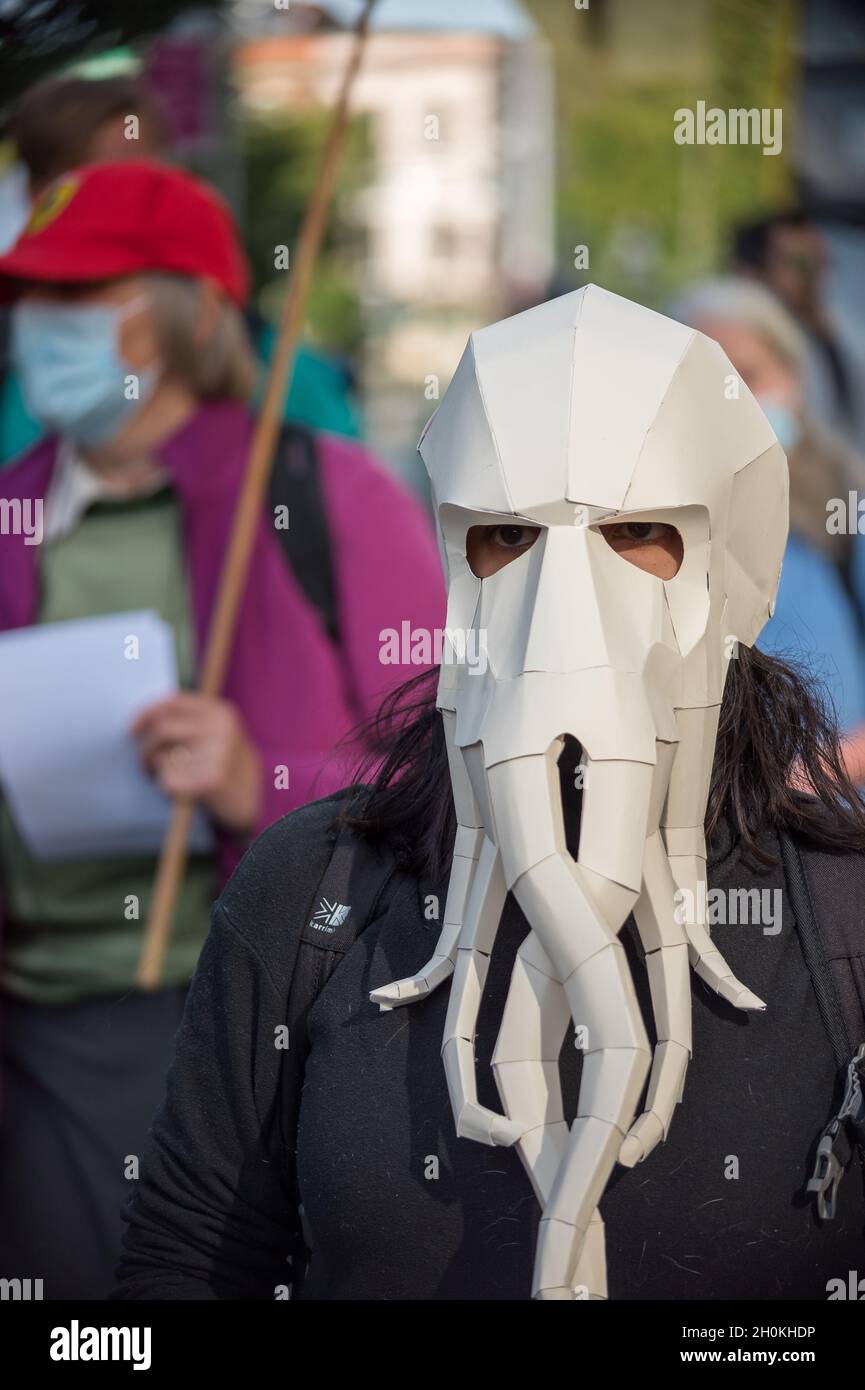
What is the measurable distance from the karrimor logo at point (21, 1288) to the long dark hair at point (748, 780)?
1272mm

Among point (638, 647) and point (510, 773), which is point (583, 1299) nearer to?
point (510, 773)

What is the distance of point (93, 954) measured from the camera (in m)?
3.24

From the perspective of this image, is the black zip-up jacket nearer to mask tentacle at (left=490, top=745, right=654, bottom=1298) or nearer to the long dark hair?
the long dark hair

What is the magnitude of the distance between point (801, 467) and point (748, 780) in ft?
6.93

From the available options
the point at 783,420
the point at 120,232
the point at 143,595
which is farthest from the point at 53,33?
the point at 783,420

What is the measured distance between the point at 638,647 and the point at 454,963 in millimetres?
331

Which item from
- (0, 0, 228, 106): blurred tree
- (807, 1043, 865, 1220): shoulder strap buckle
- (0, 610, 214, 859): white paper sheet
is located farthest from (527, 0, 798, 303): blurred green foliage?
(807, 1043, 865, 1220): shoulder strap buckle

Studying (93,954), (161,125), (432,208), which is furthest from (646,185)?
(93,954)

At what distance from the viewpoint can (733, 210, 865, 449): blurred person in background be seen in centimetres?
396
